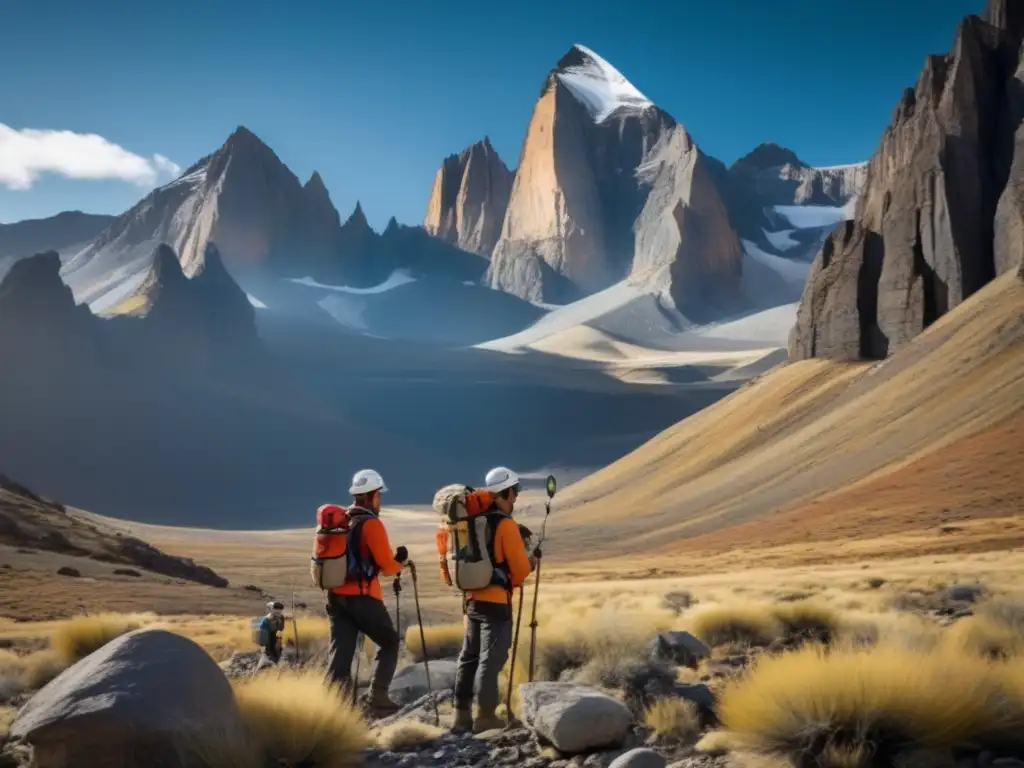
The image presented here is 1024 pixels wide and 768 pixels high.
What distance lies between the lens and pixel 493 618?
6668mm

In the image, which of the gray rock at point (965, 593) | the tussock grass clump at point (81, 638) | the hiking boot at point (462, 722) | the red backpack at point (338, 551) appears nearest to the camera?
the hiking boot at point (462, 722)

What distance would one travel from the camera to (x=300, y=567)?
38.2m

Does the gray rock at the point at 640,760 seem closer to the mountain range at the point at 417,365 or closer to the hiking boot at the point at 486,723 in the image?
the hiking boot at the point at 486,723

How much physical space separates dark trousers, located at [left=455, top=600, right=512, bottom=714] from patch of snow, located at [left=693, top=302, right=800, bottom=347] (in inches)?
7065

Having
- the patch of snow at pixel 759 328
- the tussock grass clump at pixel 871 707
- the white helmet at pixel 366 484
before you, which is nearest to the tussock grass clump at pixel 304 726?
the white helmet at pixel 366 484

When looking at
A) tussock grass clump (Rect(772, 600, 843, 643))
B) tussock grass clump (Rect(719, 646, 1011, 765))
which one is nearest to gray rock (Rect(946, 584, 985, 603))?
tussock grass clump (Rect(772, 600, 843, 643))

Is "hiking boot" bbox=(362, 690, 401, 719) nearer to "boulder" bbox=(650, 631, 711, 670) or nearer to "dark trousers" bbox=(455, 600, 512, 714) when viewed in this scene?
"dark trousers" bbox=(455, 600, 512, 714)

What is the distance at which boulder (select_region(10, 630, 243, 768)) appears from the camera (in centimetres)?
479

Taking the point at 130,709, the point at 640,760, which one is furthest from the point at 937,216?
the point at 130,709

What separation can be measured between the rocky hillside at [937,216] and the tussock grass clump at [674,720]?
42.9 m

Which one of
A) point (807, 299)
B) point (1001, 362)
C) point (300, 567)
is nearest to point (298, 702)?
point (300, 567)

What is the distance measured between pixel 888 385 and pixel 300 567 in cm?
2834

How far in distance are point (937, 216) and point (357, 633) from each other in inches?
1897

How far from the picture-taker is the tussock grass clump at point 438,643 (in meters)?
10.5
